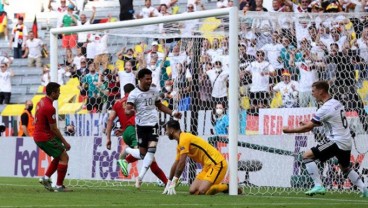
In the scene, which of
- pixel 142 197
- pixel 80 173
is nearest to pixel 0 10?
pixel 80 173

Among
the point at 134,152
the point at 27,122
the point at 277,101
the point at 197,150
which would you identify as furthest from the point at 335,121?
the point at 27,122

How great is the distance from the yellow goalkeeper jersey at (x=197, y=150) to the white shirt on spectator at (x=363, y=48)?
144 inches

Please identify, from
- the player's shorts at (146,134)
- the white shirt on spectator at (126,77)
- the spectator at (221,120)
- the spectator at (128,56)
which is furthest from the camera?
the spectator at (128,56)

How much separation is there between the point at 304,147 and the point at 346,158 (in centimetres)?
311

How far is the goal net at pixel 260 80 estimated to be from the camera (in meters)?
19.1

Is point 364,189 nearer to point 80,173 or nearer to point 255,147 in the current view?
point 255,147

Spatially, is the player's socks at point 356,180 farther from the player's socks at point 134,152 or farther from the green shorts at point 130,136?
the green shorts at point 130,136

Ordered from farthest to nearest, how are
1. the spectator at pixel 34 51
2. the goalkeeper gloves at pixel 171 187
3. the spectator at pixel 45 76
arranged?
the spectator at pixel 34 51, the spectator at pixel 45 76, the goalkeeper gloves at pixel 171 187

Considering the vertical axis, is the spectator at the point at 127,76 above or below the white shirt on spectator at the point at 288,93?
above

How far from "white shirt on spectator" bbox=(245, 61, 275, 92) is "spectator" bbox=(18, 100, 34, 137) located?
884cm

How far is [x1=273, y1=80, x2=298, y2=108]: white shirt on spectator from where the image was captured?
1972 centimetres

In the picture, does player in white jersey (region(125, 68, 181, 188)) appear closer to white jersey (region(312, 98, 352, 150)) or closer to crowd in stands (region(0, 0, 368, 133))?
A: crowd in stands (region(0, 0, 368, 133))

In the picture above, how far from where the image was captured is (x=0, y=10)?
3716cm

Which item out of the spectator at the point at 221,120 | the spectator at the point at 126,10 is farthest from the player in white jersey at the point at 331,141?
the spectator at the point at 126,10
